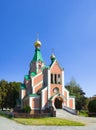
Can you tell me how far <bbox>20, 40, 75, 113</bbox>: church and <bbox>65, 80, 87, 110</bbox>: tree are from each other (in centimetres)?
1513

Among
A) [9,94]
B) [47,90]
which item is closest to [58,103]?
[47,90]

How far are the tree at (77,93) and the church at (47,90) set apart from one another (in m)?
15.1

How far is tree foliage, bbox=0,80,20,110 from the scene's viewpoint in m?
65.2

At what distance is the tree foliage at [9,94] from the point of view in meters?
65.2

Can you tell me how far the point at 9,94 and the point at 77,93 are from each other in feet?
65.1

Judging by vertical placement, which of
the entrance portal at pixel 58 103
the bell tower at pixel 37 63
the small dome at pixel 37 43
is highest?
the small dome at pixel 37 43

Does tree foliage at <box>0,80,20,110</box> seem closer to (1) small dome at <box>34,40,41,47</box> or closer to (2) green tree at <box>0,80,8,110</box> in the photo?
(2) green tree at <box>0,80,8,110</box>

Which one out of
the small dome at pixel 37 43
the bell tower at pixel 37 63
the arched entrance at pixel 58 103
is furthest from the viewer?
the small dome at pixel 37 43

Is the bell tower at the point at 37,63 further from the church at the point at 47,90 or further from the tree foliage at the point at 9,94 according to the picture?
the tree foliage at the point at 9,94

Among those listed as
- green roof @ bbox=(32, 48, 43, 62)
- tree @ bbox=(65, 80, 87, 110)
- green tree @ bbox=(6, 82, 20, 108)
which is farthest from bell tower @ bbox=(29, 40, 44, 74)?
tree @ bbox=(65, 80, 87, 110)

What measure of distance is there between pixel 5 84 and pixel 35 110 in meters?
22.2

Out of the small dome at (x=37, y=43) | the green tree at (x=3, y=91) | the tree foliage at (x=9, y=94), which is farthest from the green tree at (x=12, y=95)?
the small dome at (x=37, y=43)

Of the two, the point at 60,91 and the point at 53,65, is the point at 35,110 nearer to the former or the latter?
the point at 60,91

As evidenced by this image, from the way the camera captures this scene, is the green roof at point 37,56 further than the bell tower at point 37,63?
Yes
